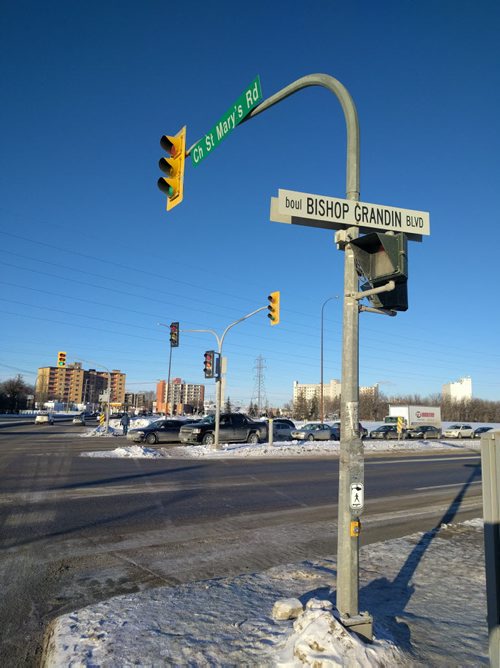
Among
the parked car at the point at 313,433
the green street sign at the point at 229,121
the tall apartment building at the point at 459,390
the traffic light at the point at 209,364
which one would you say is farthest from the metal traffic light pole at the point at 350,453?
the tall apartment building at the point at 459,390

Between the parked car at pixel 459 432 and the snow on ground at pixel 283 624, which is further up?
the snow on ground at pixel 283 624

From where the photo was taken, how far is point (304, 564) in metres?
6.02

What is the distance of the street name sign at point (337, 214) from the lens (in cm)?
392

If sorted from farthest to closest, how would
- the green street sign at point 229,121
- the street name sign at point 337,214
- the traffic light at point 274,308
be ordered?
1. the traffic light at point 274,308
2. the green street sign at point 229,121
3. the street name sign at point 337,214

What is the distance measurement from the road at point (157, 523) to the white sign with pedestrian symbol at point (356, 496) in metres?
2.70

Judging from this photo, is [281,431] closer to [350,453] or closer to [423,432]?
[423,432]

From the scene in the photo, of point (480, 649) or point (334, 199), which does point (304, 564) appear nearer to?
point (480, 649)

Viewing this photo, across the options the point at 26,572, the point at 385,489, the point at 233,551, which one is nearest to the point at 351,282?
the point at 233,551

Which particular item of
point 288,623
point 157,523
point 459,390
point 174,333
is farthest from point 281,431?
point 459,390

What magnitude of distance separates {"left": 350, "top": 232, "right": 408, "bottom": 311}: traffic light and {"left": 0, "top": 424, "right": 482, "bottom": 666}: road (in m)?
3.90

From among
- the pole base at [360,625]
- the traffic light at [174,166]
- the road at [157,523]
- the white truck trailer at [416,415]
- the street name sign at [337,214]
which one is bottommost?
the road at [157,523]

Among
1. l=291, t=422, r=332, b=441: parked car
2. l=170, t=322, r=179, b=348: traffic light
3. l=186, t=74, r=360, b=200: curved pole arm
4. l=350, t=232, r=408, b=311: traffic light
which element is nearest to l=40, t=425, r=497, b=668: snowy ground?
l=350, t=232, r=408, b=311: traffic light

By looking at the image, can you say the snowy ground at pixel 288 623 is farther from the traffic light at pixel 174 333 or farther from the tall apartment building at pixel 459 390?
the tall apartment building at pixel 459 390

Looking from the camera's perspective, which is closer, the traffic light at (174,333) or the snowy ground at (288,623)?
the snowy ground at (288,623)
